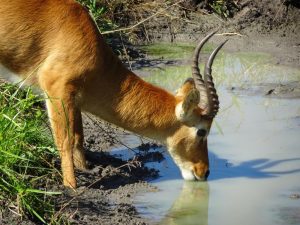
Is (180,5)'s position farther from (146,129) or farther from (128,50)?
(146,129)

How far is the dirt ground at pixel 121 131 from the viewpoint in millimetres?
6766

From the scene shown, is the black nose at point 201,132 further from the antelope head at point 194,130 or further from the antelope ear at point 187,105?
the antelope ear at point 187,105

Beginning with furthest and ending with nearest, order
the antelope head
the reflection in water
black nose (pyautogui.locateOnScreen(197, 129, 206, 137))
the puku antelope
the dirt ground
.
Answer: black nose (pyautogui.locateOnScreen(197, 129, 206, 137)) → the antelope head → the puku antelope → the reflection in water → the dirt ground

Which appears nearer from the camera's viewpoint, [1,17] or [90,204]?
[90,204]

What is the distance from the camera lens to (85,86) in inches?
304

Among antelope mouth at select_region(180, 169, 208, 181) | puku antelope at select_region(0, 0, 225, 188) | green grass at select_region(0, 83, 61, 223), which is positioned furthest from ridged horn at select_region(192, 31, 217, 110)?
green grass at select_region(0, 83, 61, 223)

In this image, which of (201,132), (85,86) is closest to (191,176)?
(201,132)

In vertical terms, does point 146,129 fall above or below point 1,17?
below

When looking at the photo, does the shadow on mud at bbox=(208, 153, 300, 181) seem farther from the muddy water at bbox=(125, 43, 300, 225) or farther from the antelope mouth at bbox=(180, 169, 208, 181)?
the antelope mouth at bbox=(180, 169, 208, 181)

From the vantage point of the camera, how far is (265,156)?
886 cm

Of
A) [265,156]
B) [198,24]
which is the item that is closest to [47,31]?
[265,156]

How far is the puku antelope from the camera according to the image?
7.64 meters

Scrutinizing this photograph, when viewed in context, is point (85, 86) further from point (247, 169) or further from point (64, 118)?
point (247, 169)

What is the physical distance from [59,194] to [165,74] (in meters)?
5.20
